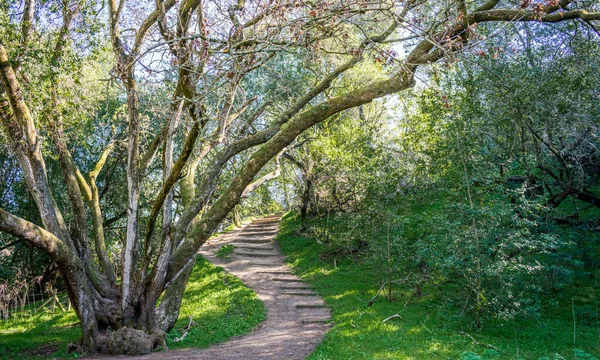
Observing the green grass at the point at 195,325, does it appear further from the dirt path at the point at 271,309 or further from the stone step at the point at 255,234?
the stone step at the point at 255,234

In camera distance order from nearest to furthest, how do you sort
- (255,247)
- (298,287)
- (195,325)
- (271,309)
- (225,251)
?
1. (195,325)
2. (271,309)
3. (298,287)
4. (225,251)
5. (255,247)

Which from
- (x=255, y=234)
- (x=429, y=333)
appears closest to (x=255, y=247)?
(x=255, y=234)

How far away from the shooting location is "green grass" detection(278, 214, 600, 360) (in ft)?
22.5

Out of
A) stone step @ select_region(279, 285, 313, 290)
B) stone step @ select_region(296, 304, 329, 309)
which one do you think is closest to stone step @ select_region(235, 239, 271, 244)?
stone step @ select_region(279, 285, 313, 290)

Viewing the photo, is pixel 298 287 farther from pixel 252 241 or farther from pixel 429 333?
pixel 252 241

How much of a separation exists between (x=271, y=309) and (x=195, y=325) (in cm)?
198

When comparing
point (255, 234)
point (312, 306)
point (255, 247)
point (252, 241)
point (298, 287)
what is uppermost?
point (255, 234)

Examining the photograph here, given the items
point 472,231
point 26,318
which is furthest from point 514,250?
point 26,318

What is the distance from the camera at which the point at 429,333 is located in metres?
7.92

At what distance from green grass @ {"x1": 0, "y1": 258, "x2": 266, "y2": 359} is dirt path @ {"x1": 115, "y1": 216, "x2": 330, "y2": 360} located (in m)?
0.43

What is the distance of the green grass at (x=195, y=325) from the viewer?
8.38m

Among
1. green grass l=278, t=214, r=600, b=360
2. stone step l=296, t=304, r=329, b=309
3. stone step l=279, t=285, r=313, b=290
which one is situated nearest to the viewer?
green grass l=278, t=214, r=600, b=360

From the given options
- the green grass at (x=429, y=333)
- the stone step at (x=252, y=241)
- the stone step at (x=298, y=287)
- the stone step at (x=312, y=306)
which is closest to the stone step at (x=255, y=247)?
the stone step at (x=252, y=241)

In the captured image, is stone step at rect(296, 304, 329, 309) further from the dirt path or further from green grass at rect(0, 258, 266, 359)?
green grass at rect(0, 258, 266, 359)
